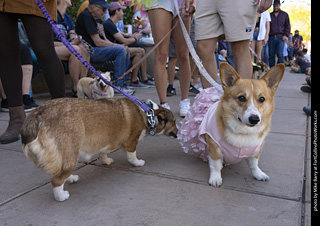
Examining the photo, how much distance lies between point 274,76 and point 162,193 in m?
1.29

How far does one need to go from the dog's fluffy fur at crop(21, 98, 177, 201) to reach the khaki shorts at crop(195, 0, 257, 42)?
158 centimetres

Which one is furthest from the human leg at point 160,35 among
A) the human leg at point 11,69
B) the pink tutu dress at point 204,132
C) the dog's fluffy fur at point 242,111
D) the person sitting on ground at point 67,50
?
the person sitting on ground at point 67,50

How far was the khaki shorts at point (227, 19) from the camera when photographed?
3205 mm

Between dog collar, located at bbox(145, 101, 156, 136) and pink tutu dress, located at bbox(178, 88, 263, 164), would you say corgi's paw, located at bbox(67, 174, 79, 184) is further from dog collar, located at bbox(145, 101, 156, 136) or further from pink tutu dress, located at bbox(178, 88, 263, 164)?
pink tutu dress, located at bbox(178, 88, 263, 164)

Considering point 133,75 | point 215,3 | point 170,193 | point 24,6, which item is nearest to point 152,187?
point 170,193

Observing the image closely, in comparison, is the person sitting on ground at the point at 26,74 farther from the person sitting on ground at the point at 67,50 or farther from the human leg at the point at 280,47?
the human leg at the point at 280,47

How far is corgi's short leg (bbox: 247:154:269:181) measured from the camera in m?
2.22

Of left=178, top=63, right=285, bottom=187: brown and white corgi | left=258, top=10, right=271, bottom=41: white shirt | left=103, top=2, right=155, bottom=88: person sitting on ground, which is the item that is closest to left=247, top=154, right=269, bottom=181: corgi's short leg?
left=178, top=63, right=285, bottom=187: brown and white corgi

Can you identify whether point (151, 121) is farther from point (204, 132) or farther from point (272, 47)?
point (272, 47)

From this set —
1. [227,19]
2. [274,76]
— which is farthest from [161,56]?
[274,76]

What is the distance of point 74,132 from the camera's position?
1.93 metres

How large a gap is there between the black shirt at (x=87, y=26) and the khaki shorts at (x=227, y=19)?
3.39m

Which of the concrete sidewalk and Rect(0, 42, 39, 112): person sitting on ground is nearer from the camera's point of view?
the concrete sidewalk

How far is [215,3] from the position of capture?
131 inches
